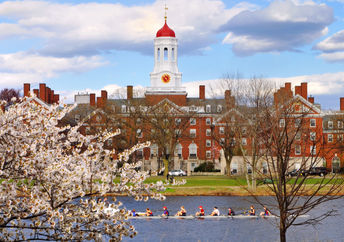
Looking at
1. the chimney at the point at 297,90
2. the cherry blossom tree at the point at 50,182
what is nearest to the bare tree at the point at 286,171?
the cherry blossom tree at the point at 50,182

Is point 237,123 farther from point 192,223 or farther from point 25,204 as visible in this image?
point 25,204

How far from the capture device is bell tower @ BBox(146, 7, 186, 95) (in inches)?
4466

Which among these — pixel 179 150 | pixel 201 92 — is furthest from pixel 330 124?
pixel 179 150

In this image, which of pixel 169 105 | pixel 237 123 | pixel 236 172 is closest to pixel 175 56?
pixel 169 105

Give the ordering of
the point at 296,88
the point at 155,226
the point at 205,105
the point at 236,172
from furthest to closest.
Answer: the point at 205,105 < the point at 296,88 < the point at 236,172 < the point at 155,226

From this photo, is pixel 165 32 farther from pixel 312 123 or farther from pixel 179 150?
pixel 312 123

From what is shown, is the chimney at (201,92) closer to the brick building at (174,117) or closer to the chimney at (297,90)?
the brick building at (174,117)

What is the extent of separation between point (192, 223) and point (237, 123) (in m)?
25.8

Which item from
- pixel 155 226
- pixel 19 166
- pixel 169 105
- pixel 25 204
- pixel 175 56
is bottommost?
pixel 155 226

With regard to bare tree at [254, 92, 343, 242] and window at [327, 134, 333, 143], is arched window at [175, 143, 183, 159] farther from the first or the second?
bare tree at [254, 92, 343, 242]

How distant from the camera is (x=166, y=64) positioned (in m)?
115

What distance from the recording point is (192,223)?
45.8 m

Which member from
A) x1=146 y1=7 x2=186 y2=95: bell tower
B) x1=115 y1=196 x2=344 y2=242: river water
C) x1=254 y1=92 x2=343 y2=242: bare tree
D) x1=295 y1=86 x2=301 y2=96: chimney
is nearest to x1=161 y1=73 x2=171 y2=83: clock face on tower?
x1=146 y1=7 x2=186 y2=95: bell tower

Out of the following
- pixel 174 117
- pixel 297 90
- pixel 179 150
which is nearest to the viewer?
pixel 174 117
